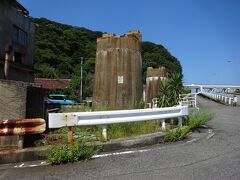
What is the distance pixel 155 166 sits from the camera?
19.9ft

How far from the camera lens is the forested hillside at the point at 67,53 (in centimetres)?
6572

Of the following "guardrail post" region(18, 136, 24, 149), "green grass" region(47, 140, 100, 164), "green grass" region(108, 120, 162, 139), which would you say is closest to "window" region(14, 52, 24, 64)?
"green grass" region(108, 120, 162, 139)

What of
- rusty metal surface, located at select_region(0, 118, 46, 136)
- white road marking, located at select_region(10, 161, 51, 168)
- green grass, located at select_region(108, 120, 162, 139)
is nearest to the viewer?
white road marking, located at select_region(10, 161, 51, 168)

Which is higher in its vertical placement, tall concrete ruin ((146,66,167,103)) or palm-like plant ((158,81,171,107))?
tall concrete ruin ((146,66,167,103))

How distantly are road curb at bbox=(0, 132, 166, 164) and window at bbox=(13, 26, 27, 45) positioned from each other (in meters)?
20.8

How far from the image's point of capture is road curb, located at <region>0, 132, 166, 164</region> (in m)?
6.57

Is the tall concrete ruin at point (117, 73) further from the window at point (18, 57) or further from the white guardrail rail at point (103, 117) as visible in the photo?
the window at point (18, 57)

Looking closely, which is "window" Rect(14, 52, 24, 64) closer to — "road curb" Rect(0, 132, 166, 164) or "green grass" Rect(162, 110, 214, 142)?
"green grass" Rect(162, 110, 214, 142)

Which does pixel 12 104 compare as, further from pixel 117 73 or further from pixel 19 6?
pixel 19 6

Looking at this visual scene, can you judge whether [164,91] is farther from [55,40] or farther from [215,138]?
[55,40]

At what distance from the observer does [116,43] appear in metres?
12.0

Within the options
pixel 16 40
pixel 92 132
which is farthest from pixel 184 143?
pixel 16 40

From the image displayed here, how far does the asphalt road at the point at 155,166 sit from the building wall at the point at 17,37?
15.1 meters

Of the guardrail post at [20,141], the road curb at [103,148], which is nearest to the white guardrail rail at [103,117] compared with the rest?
the road curb at [103,148]
